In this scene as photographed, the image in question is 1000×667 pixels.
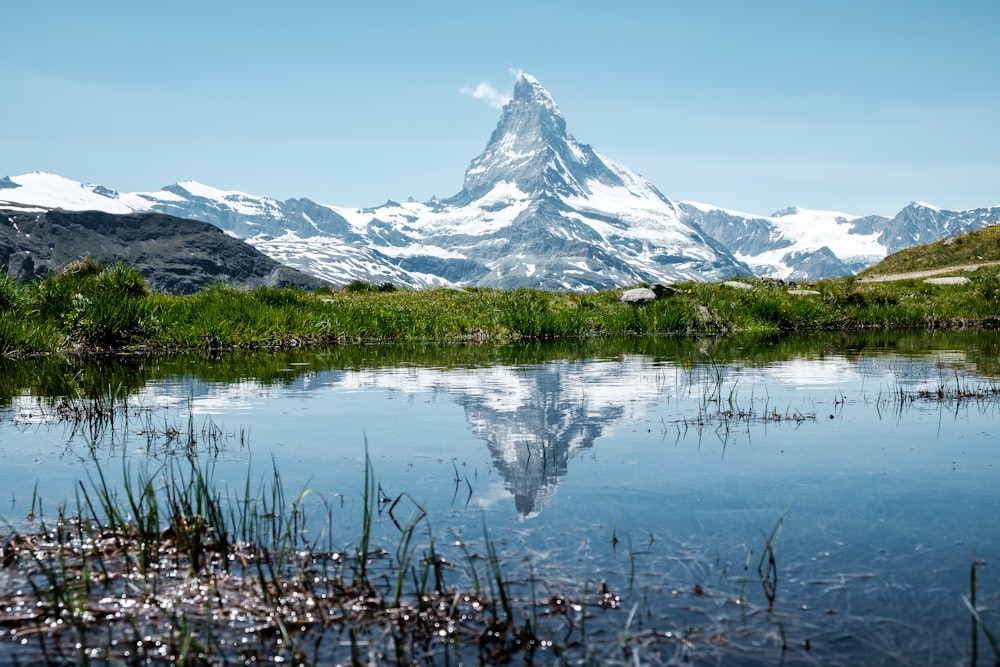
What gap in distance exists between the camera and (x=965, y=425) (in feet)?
34.9

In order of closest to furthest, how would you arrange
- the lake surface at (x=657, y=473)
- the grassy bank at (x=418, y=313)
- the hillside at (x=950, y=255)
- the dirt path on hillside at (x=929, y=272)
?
1. the lake surface at (x=657, y=473)
2. the grassy bank at (x=418, y=313)
3. the dirt path on hillside at (x=929, y=272)
4. the hillside at (x=950, y=255)

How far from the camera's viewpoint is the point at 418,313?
31172 mm

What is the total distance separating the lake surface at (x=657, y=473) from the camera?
4785 mm

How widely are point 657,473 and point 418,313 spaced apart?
2357cm

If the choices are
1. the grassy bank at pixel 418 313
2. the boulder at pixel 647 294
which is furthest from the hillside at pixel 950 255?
the boulder at pixel 647 294

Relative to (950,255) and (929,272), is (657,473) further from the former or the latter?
(950,255)

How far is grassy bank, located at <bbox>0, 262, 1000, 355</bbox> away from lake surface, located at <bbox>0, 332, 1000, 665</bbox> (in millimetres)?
5489

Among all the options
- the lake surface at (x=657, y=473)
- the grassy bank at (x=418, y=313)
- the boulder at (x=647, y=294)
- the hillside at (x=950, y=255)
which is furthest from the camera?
the hillside at (x=950, y=255)

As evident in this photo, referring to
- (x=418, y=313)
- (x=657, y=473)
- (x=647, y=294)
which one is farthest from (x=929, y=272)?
(x=657, y=473)

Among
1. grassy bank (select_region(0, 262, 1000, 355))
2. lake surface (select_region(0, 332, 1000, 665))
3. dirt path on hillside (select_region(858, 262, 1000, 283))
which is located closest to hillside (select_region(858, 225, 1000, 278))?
dirt path on hillside (select_region(858, 262, 1000, 283))

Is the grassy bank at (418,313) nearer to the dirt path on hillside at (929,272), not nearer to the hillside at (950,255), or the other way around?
the dirt path on hillside at (929,272)

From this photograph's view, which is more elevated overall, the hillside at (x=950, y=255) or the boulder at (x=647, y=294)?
the hillside at (x=950, y=255)

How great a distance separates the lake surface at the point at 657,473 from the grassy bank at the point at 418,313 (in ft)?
18.0

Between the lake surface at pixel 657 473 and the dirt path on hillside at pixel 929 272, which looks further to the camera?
the dirt path on hillside at pixel 929 272
